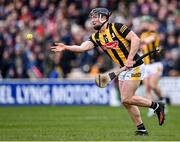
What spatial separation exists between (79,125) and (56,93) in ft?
28.1

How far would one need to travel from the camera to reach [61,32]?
2658cm

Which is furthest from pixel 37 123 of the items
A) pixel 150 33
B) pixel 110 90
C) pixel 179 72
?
pixel 179 72

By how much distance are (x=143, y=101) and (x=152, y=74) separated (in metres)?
6.68

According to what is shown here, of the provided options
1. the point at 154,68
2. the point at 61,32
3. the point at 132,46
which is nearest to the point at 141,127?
the point at 132,46

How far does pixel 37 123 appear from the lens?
54.5 ft

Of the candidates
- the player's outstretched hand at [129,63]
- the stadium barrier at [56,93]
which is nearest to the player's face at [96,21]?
the player's outstretched hand at [129,63]

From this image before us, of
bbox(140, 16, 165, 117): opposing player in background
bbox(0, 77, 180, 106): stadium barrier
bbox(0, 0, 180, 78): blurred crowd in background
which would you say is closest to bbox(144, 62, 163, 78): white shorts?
bbox(140, 16, 165, 117): opposing player in background

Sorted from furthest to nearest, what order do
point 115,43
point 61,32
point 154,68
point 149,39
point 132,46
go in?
point 61,32 < point 154,68 < point 149,39 < point 115,43 < point 132,46

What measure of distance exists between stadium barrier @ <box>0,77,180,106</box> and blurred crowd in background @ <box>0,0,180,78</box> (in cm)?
90

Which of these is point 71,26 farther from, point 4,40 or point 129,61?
point 129,61

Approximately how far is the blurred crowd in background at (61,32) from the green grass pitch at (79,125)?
3.48 m

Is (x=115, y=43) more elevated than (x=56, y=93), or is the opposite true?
(x=115, y=43)

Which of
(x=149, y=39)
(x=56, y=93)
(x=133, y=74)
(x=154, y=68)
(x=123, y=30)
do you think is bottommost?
(x=56, y=93)

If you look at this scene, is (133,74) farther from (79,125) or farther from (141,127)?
(79,125)
